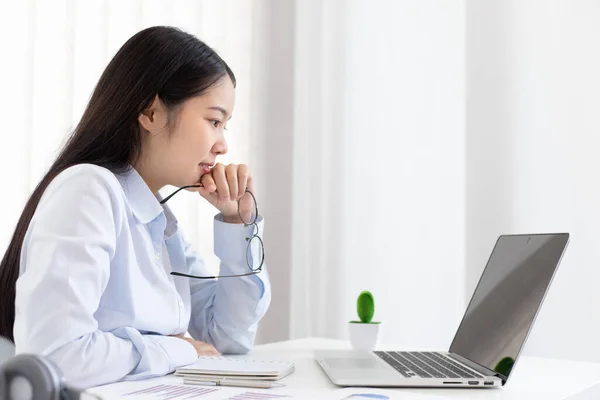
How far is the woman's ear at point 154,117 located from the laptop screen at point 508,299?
2.23ft

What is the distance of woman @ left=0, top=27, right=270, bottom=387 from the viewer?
92 cm

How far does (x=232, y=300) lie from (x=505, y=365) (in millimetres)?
587

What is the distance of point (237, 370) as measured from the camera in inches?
37.4

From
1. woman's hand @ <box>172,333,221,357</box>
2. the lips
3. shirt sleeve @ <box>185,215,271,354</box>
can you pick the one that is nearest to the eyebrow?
the lips

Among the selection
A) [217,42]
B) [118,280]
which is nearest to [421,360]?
[118,280]

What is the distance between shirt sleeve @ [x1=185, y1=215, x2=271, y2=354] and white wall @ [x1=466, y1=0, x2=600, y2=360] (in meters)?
1.04

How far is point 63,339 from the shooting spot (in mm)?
897

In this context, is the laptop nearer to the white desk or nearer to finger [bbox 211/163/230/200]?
the white desk

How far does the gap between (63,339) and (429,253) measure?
1619mm

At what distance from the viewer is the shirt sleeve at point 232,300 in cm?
138

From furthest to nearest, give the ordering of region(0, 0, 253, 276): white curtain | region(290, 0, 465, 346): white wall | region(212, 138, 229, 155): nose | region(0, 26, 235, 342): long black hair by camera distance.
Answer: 1. region(290, 0, 465, 346): white wall
2. region(0, 0, 253, 276): white curtain
3. region(212, 138, 229, 155): nose
4. region(0, 26, 235, 342): long black hair

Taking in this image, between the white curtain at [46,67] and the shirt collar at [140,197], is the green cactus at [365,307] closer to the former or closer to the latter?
the shirt collar at [140,197]

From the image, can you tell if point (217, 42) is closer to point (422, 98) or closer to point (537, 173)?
point (422, 98)

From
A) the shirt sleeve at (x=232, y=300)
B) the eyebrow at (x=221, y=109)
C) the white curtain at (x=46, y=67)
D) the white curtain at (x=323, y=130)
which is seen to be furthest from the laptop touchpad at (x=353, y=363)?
the white curtain at (x=323, y=130)
